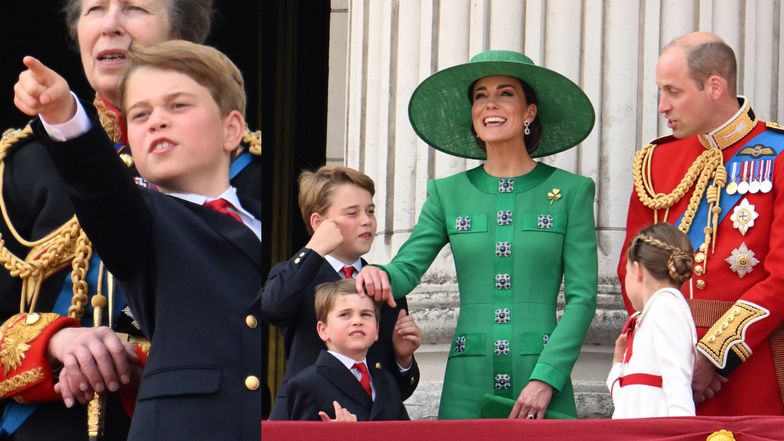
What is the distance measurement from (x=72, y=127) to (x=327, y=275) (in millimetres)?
2837

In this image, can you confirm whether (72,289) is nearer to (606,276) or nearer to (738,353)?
(738,353)

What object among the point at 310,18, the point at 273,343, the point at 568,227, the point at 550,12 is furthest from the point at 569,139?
the point at 310,18

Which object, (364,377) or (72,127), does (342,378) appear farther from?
(72,127)

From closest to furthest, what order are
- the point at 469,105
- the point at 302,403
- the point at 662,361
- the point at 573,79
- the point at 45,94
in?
the point at 45,94, the point at 662,361, the point at 302,403, the point at 469,105, the point at 573,79

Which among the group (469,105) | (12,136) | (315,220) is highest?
(469,105)

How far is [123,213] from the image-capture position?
6.98 ft

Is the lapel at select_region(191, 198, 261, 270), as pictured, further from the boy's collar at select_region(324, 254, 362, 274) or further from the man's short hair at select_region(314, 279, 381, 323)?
the boy's collar at select_region(324, 254, 362, 274)

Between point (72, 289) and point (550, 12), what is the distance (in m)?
3.96

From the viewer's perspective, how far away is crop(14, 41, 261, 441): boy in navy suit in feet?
7.02

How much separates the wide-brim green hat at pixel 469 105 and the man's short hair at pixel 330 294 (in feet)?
2.98

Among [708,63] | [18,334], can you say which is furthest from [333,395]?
[18,334]

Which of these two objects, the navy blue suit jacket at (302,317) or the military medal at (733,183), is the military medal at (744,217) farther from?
the navy blue suit jacket at (302,317)

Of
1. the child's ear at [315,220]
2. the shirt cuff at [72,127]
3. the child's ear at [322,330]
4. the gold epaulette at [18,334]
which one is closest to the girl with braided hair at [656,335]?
the child's ear at [322,330]

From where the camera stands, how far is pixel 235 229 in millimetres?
2189
